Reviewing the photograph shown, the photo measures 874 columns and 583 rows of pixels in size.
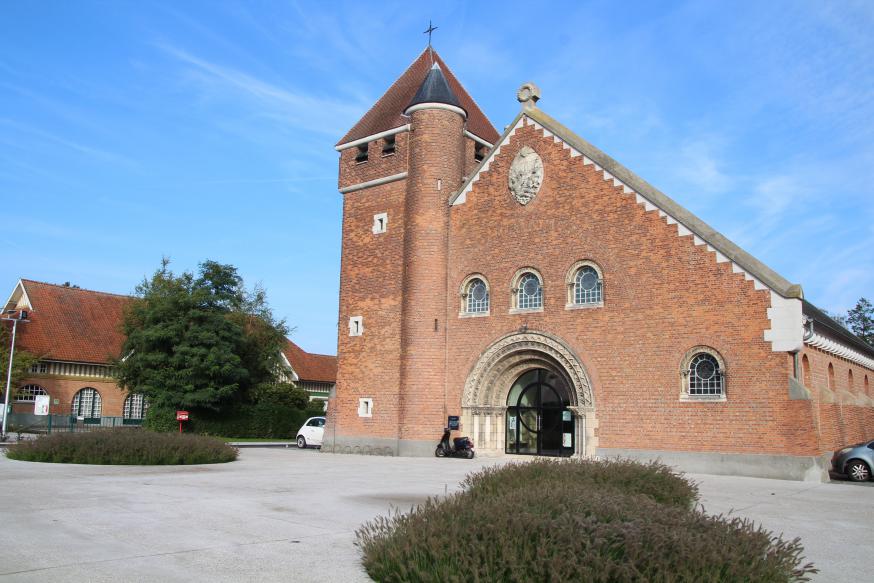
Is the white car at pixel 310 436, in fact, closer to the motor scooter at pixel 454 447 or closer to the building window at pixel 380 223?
the motor scooter at pixel 454 447

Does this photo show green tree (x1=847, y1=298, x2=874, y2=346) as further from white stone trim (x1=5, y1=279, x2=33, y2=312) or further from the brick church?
white stone trim (x1=5, y1=279, x2=33, y2=312)

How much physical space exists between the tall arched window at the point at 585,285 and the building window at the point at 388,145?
9166mm

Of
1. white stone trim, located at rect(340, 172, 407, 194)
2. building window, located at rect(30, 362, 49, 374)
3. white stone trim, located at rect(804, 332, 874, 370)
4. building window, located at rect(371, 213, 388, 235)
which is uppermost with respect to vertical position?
white stone trim, located at rect(340, 172, 407, 194)

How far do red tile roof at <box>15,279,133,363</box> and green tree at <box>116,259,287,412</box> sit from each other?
8.70 m

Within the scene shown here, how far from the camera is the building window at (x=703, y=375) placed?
66.4 ft

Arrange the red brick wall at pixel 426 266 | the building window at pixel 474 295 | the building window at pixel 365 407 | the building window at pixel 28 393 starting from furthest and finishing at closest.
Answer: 1. the building window at pixel 28 393
2. the building window at pixel 365 407
3. the building window at pixel 474 295
4. the red brick wall at pixel 426 266

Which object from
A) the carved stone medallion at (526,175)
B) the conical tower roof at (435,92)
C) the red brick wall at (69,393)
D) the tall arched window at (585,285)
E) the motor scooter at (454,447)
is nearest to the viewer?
the tall arched window at (585,285)

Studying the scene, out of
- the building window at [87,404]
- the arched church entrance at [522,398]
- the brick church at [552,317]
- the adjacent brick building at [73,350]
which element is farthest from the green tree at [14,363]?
the arched church entrance at [522,398]

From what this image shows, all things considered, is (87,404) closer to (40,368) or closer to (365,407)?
Answer: (40,368)

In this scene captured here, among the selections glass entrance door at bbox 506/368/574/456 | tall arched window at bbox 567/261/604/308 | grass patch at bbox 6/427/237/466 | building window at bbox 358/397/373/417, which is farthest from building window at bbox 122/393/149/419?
tall arched window at bbox 567/261/604/308

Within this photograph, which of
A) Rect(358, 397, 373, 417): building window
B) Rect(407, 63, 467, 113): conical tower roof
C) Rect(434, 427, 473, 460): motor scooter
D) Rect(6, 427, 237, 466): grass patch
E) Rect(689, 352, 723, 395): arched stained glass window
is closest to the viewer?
Rect(6, 427, 237, 466): grass patch

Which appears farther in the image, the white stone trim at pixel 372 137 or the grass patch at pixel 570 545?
the white stone trim at pixel 372 137

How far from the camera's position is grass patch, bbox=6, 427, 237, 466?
18719 mm

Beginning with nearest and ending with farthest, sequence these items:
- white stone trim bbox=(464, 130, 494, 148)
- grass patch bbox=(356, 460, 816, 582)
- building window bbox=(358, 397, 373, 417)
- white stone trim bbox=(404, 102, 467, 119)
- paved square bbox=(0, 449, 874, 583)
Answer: grass patch bbox=(356, 460, 816, 582) → paved square bbox=(0, 449, 874, 583) → building window bbox=(358, 397, 373, 417) → white stone trim bbox=(404, 102, 467, 119) → white stone trim bbox=(464, 130, 494, 148)
